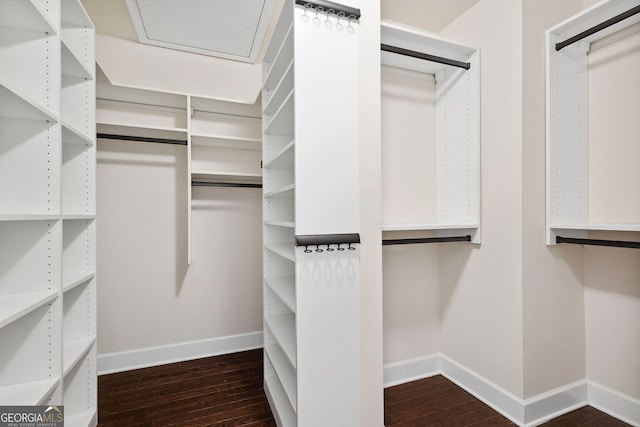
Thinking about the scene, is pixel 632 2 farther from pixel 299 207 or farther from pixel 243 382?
pixel 243 382

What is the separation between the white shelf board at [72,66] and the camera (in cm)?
144

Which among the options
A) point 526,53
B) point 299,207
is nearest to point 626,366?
point 526,53

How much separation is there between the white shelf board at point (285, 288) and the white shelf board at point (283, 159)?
0.72 metres

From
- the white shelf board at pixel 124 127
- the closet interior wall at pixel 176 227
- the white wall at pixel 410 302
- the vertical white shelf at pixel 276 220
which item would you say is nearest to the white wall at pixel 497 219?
the white wall at pixel 410 302

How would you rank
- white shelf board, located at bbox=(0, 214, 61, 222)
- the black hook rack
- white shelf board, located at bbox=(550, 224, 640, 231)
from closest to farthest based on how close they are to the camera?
white shelf board, located at bbox=(0, 214, 61, 222) < the black hook rack < white shelf board, located at bbox=(550, 224, 640, 231)

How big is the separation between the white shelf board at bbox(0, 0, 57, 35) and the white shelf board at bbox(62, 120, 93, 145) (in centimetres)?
38

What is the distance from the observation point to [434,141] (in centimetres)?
229

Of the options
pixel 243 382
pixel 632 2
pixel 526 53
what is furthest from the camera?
pixel 243 382

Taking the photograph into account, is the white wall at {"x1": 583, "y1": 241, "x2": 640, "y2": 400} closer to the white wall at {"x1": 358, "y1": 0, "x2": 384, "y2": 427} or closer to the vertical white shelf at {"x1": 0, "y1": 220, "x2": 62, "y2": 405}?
the white wall at {"x1": 358, "y1": 0, "x2": 384, "y2": 427}

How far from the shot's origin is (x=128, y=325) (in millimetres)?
2412

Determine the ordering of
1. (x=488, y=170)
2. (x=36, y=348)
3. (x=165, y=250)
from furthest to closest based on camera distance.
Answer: (x=165, y=250), (x=488, y=170), (x=36, y=348)

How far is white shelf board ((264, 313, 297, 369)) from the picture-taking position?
1456 millimetres

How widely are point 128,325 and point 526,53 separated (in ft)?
11.0

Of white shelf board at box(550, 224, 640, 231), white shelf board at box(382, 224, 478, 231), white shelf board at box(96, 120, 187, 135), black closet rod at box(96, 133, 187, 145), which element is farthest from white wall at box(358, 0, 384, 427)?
black closet rod at box(96, 133, 187, 145)
